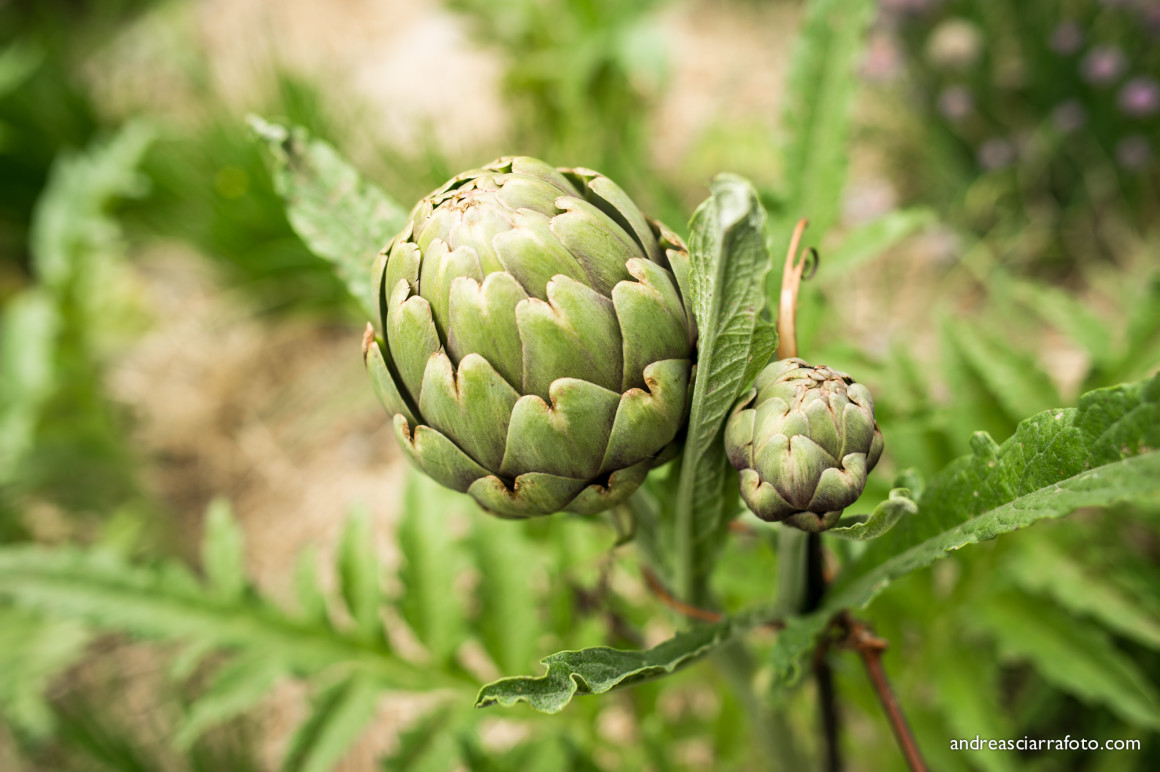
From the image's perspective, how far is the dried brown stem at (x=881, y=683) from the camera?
19.0 inches

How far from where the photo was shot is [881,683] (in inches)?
19.3

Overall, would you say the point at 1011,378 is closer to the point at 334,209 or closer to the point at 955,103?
the point at 334,209

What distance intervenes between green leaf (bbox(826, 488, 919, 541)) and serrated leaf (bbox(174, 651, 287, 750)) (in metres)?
0.56

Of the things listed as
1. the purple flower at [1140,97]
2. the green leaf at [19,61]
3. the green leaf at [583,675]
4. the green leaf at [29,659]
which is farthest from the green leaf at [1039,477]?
the green leaf at [19,61]

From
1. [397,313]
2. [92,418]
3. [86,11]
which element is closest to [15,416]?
[92,418]

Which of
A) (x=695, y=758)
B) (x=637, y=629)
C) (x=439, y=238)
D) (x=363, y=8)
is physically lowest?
(x=695, y=758)

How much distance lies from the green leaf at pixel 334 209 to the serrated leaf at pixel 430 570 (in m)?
0.30

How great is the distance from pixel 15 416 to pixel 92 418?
22 centimetres

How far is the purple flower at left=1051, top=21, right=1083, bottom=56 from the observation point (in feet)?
5.28

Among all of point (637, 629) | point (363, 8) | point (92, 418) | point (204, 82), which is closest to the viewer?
point (637, 629)

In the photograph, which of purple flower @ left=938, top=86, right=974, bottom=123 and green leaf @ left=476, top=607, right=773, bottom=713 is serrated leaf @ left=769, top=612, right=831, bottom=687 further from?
purple flower @ left=938, top=86, right=974, bottom=123

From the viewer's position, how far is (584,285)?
14.7 inches

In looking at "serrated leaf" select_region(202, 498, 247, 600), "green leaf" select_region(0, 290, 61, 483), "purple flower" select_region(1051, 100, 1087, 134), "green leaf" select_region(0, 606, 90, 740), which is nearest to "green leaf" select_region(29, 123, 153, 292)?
"green leaf" select_region(0, 290, 61, 483)

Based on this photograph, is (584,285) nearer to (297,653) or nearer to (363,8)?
(297,653)
